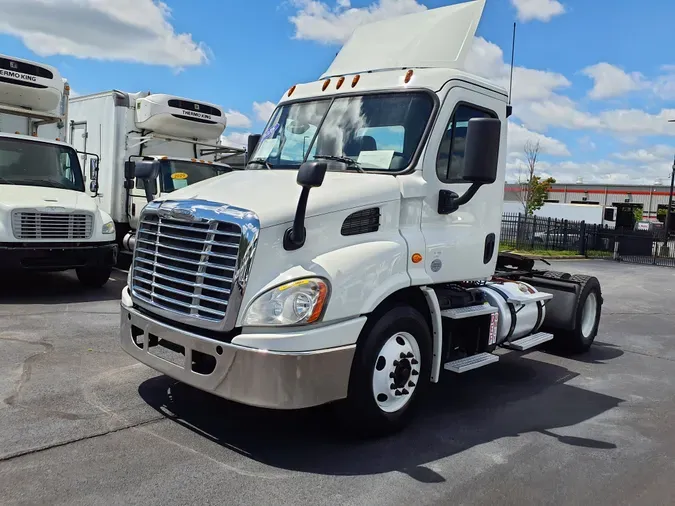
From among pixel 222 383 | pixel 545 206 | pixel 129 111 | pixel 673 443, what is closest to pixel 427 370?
pixel 222 383

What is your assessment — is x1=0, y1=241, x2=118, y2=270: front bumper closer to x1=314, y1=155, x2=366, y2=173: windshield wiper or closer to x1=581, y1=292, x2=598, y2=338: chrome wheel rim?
x1=314, y1=155, x2=366, y2=173: windshield wiper

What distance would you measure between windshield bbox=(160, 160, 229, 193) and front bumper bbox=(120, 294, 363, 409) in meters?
8.24

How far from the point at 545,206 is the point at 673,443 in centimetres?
4192

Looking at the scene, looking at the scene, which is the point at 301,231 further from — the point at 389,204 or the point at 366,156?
the point at 366,156

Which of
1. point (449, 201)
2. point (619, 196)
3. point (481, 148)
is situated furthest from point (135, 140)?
point (619, 196)

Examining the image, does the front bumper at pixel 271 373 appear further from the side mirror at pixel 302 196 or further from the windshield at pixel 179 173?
the windshield at pixel 179 173

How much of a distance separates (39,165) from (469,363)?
8.22 metres

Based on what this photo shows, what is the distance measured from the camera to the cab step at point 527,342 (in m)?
6.21

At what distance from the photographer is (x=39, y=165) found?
10.1m

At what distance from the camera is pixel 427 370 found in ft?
15.6

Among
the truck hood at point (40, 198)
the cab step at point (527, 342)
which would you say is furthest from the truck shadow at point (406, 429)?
the truck hood at point (40, 198)

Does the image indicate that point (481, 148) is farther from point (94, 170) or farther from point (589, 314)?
point (94, 170)

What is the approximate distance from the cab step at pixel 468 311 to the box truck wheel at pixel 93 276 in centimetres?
680

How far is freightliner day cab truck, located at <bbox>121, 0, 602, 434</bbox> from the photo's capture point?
3.89 meters
